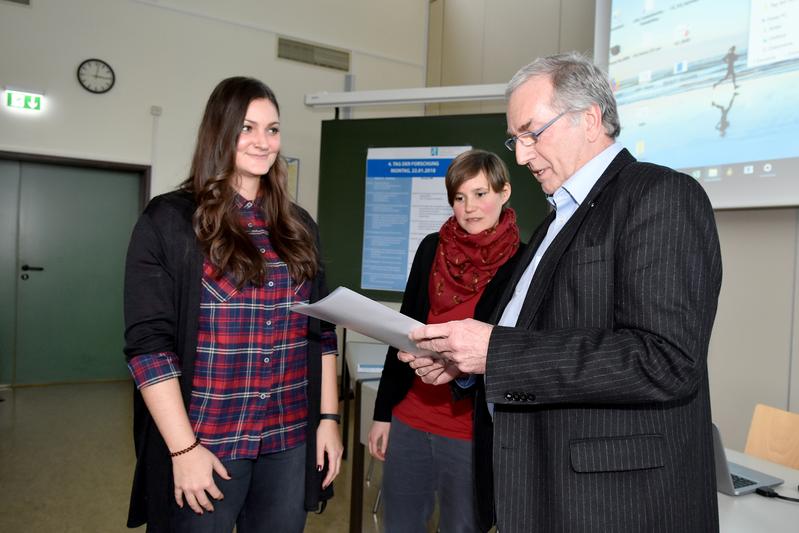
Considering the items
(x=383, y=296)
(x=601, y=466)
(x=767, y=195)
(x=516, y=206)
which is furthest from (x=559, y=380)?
(x=383, y=296)

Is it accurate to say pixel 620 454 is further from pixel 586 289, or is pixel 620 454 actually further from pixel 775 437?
pixel 775 437

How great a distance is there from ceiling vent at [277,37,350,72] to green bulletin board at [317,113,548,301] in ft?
8.04

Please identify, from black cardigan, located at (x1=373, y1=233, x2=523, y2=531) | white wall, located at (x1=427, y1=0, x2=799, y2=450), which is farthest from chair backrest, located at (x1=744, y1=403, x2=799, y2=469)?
black cardigan, located at (x1=373, y1=233, x2=523, y2=531)

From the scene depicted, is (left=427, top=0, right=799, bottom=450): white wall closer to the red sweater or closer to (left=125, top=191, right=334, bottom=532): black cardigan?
the red sweater

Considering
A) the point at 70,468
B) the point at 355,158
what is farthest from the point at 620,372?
the point at 70,468

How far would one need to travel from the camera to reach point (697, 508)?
0.97m

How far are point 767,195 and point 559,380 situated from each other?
2090 mm

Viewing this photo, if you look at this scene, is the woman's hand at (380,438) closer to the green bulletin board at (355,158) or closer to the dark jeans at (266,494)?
the dark jeans at (266,494)

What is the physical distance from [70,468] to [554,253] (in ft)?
11.8

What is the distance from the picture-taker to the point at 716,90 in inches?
103

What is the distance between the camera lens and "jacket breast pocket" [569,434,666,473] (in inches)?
35.7

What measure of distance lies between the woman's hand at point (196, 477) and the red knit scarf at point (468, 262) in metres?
0.80

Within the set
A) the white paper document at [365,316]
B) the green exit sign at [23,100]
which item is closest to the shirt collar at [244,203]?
the white paper document at [365,316]

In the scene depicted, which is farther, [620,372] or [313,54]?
[313,54]
